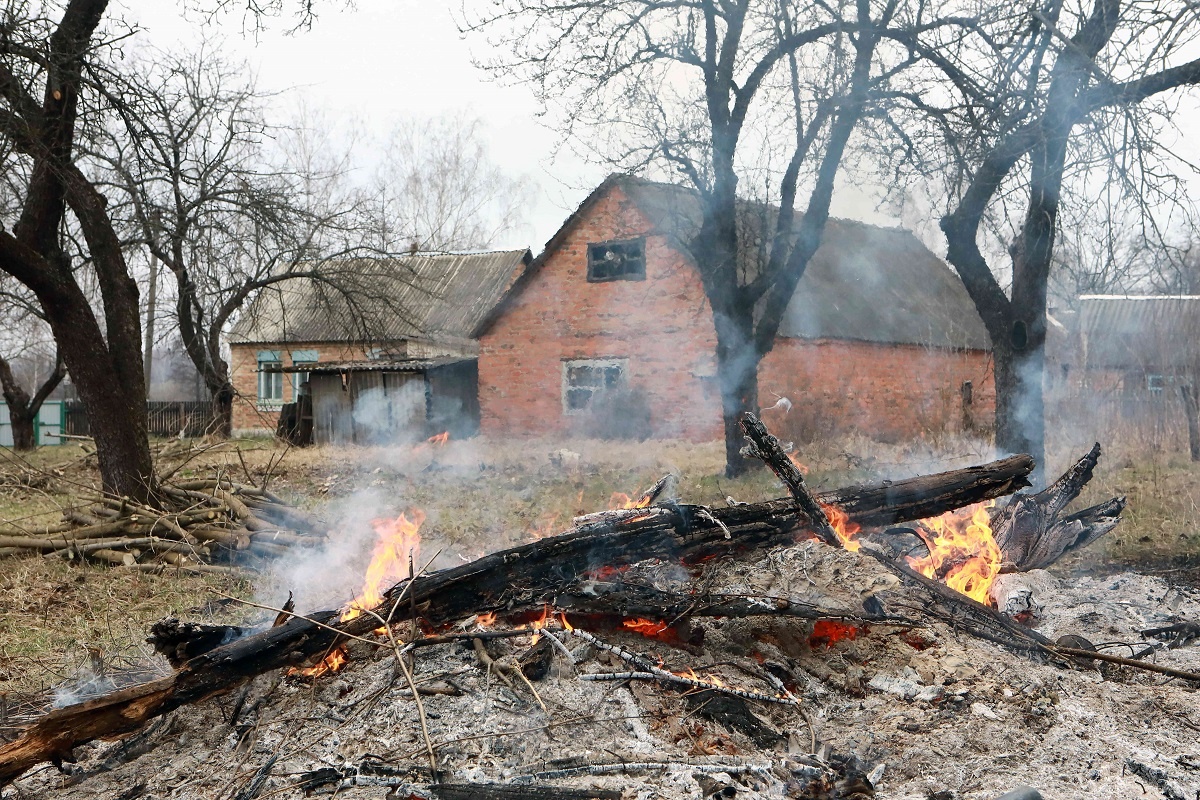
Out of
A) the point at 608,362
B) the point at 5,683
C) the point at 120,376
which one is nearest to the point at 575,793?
the point at 5,683

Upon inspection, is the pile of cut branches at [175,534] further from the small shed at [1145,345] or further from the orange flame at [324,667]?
the small shed at [1145,345]

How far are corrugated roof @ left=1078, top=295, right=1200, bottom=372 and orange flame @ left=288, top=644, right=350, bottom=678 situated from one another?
10.3m

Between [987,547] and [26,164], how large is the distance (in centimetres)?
920

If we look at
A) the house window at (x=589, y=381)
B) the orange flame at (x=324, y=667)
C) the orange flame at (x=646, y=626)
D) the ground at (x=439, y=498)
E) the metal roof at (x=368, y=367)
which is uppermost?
the metal roof at (x=368, y=367)

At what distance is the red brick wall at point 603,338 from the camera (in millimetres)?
19719

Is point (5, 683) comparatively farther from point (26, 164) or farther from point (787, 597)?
point (26, 164)

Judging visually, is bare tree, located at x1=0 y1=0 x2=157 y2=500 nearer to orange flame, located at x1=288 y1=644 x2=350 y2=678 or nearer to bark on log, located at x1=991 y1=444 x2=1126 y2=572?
orange flame, located at x1=288 y1=644 x2=350 y2=678

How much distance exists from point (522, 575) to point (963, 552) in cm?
337

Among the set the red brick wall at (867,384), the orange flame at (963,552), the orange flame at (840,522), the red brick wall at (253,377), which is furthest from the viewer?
the red brick wall at (253,377)

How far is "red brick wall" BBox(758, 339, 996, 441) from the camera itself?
63.5 ft

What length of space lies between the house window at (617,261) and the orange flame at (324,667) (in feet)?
55.9

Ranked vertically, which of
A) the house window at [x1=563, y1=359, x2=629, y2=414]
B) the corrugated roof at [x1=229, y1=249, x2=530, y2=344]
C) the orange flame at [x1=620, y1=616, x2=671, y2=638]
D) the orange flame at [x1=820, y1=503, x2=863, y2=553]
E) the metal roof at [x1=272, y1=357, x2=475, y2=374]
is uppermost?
the corrugated roof at [x1=229, y1=249, x2=530, y2=344]

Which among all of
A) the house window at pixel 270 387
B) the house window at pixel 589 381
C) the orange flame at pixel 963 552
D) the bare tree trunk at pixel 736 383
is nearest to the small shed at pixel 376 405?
the house window at pixel 589 381

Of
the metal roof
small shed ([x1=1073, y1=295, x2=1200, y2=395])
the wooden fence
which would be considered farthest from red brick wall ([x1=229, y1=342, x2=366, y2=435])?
small shed ([x1=1073, y1=295, x2=1200, y2=395])
